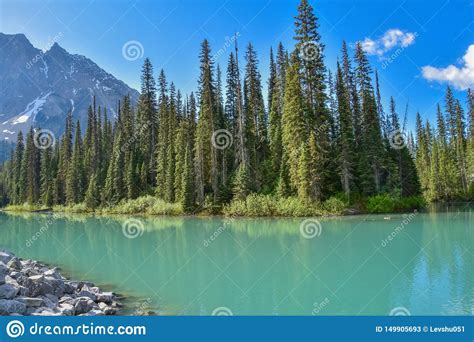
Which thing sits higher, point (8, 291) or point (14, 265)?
point (14, 265)

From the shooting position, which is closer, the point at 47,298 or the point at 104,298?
the point at 47,298

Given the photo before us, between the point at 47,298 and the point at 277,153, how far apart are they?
38.3 m

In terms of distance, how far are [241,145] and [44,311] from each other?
125 ft

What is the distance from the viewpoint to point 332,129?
4603 cm

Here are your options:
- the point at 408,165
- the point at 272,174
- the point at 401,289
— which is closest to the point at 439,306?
the point at 401,289

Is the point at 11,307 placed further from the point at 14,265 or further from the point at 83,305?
the point at 14,265

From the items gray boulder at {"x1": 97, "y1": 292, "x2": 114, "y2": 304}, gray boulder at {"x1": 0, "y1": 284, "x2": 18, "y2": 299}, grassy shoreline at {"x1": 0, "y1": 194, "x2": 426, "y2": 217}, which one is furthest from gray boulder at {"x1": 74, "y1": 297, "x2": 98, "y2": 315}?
grassy shoreline at {"x1": 0, "y1": 194, "x2": 426, "y2": 217}

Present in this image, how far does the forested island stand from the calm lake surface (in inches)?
428

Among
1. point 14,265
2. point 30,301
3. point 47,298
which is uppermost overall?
point 14,265

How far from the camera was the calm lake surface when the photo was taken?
11.5 metres

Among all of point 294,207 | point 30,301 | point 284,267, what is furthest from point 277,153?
point 30,301

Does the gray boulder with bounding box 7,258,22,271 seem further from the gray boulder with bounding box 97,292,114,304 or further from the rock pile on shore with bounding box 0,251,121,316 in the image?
the gray boulder with bounding box 97,292,114,304

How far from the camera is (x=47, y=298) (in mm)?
10945

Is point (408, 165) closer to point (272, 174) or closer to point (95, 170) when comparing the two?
point (272, 174)
